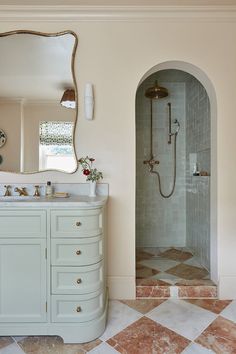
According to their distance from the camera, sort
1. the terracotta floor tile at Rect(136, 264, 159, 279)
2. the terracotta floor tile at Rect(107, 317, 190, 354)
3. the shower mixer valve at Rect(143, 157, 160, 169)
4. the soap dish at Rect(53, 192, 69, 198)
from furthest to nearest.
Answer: the shower mixer valve at Rect(143, 157, 160, 169) → the terracotta floor tile at Rect(136, 264, 159, 279) → the soap dish at Rect(53, 192, 69, 198) → the terracotta floor tile at Rect(107, 317, 190, 354)

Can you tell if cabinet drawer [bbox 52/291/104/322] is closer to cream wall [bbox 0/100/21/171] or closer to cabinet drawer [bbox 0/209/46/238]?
cabinet drawer [bbox 0/209/46/238]

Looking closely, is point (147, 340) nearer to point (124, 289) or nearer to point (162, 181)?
point (124, 289)

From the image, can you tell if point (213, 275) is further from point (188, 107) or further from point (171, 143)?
point (188, 107)

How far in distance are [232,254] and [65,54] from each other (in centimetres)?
234

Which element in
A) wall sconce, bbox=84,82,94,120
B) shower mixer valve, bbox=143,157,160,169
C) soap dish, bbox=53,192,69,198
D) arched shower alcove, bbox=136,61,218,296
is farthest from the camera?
shower mixer valve, bbox=143,157,160,169

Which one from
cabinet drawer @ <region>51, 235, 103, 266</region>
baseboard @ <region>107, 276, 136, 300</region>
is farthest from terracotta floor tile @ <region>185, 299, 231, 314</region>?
cabinet drawer @ <region>51, 235, 103, 266</region>

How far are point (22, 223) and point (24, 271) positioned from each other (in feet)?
1.08

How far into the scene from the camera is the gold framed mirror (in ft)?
6.62

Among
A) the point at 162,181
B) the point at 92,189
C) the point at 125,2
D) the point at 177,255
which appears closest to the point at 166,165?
the point at 162,181

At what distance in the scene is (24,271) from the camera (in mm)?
1547

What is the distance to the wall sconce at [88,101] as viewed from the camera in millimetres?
1978

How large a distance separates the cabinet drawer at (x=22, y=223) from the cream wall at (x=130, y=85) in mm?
556

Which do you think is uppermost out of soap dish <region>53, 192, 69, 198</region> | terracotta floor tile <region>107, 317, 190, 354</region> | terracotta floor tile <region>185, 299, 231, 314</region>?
soap dish <region>53, 192, 69, 198</region>

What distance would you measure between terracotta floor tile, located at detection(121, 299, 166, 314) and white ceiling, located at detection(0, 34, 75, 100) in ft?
6.34
